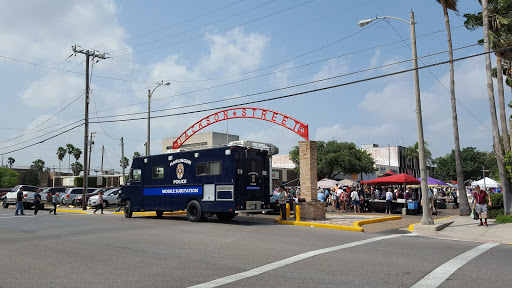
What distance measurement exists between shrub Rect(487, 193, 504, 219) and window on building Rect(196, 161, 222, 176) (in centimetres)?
1385

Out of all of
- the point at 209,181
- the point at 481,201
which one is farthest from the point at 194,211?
the point at 481,201

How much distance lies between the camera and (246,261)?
26.9 feet

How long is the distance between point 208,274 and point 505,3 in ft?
63.4

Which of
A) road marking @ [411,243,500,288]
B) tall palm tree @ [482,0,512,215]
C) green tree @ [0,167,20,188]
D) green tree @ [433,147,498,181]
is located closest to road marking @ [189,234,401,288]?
road marking @ [411,243,500,288]

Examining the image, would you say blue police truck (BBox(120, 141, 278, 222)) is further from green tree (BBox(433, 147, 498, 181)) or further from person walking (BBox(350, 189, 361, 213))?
green tree (BBox(433, 147, 498, 181))

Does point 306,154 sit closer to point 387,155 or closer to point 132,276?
point 132,276

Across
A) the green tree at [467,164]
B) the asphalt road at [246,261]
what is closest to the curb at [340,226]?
the asphalt road at [246,261]

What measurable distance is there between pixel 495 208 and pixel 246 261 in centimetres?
1788

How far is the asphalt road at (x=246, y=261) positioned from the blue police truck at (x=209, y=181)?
4474 millimetres

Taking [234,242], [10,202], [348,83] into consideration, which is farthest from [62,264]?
[10,202]

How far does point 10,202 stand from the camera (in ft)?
109

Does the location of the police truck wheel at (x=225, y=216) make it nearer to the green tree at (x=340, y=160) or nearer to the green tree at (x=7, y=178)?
the green tree at (x=340, y=160)

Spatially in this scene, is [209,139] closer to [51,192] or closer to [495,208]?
[51,192]

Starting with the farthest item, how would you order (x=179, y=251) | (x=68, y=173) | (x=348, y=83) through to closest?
(x=68, y=173)
(x=348, y=83)
(x=179, y=251)
